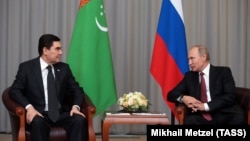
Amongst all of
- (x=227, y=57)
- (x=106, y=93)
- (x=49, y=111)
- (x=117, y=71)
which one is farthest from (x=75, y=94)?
(x=227, y=57)

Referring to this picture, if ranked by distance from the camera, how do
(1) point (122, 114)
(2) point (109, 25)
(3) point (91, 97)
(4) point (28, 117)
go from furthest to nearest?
(2) point (109, 25) < (3) point (91, 97) < (1) point (122, 114) < (4) point (28, 117)

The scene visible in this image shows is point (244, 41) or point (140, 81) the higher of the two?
point (244, 41)

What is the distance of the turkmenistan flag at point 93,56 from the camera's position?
525 cm

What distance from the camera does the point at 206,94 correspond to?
4754 millimetres

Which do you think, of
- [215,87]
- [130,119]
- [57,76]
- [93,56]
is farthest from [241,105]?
[57,76]

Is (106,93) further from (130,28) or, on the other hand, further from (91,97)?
(130,28)

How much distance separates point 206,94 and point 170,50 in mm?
820

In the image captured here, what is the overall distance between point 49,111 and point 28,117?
11.1 inches

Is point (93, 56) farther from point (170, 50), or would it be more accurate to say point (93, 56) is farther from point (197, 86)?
point (197, 86)

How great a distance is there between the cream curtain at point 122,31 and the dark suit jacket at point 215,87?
68.6 inches

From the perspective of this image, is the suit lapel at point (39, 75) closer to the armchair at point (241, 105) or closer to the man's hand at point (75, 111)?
the man's hand at point (75, 111)

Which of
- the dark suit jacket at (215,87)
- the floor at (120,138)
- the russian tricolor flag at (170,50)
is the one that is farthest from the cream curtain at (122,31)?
the dark suit jacket at (215,87)

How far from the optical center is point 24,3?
6500mm

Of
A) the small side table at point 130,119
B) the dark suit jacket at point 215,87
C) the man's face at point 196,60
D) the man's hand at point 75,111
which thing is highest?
the man's face at point 196,60
